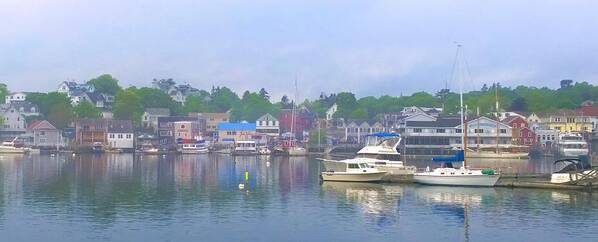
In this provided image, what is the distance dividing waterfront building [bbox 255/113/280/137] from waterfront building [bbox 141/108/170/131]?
2159 centimetres

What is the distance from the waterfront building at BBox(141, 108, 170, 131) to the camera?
15300 cm

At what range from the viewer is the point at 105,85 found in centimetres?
18412

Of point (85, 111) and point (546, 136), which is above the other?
point (85, 111)

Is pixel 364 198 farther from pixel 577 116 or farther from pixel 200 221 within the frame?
pixel 577 116

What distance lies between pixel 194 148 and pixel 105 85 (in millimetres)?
65907

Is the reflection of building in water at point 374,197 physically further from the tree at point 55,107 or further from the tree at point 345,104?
the tree at point 345,104

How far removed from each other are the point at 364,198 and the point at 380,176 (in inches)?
381

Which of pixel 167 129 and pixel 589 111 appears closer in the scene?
pixel 589 111

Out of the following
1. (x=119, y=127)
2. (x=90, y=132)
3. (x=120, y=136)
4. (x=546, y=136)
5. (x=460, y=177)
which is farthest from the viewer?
(x=90, y=132)

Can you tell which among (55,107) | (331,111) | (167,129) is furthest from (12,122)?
(331,111)

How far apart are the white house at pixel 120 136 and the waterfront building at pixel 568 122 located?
252 ft

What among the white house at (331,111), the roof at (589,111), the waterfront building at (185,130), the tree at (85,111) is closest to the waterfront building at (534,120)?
the roof at (589,111)

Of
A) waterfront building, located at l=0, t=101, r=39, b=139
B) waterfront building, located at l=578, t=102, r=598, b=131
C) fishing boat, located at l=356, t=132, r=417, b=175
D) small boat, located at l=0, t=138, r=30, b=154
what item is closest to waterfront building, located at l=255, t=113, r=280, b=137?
small boat, located at l=0, t=138, r=30, b=154

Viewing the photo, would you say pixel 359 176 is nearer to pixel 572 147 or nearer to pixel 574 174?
pixel 574 174
